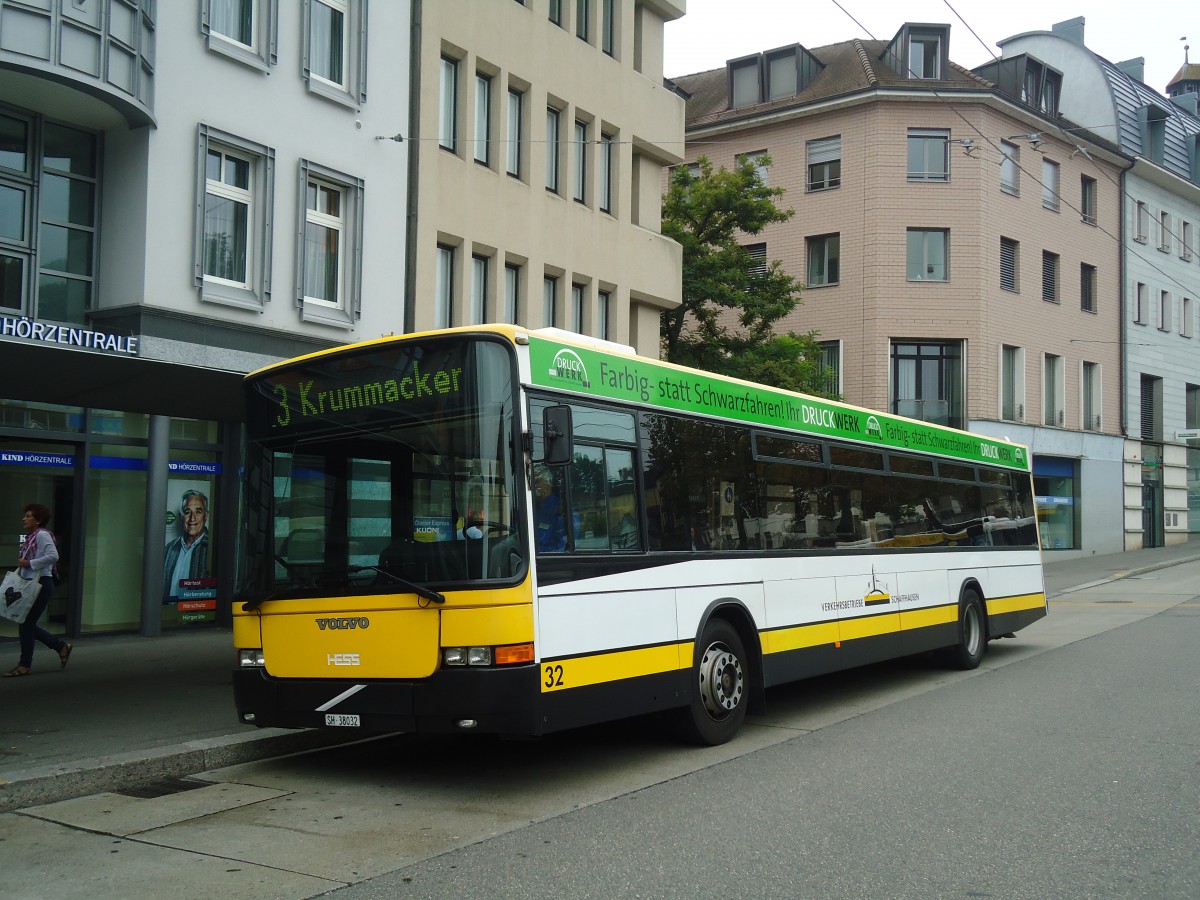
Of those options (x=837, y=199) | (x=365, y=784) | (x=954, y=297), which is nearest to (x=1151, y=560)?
(x=954, y=297)

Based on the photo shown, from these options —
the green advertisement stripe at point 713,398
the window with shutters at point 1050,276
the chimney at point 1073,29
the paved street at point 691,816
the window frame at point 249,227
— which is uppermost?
the chimney at point 1073,29

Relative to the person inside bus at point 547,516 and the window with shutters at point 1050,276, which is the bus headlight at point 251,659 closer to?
the person inside bus at point 547,516

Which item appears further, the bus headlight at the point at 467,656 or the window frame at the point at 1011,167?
the window frame at the point at 1011,167

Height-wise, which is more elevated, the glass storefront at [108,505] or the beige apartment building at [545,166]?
the beige apartment building at [545,166]

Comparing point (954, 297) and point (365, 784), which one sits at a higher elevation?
point (954, 297)

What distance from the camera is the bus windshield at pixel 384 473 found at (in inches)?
292

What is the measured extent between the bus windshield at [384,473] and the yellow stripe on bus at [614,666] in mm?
710

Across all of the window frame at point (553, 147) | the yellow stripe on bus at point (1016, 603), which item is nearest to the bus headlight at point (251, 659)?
the yellow stripe on bus at point (1016, 603)

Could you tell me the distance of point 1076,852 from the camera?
19.3ft

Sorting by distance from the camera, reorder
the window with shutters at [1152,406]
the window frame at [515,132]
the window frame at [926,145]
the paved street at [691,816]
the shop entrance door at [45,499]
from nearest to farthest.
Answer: the paved street at [691,816] → the shop entrance door at [45,499] → the window frame at [515,132] → the window frame at [926,145] → the window with shutters at [1152,406]

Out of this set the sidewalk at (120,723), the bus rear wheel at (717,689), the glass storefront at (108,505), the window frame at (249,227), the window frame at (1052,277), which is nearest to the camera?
the sidewalk at (120,723)

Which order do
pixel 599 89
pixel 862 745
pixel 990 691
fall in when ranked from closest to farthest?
1. pixel 862 745
2. pixel 990 691
3. pixel 599 89

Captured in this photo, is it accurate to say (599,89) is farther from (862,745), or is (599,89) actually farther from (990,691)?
(862,745)

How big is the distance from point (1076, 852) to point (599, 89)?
18905 mm
